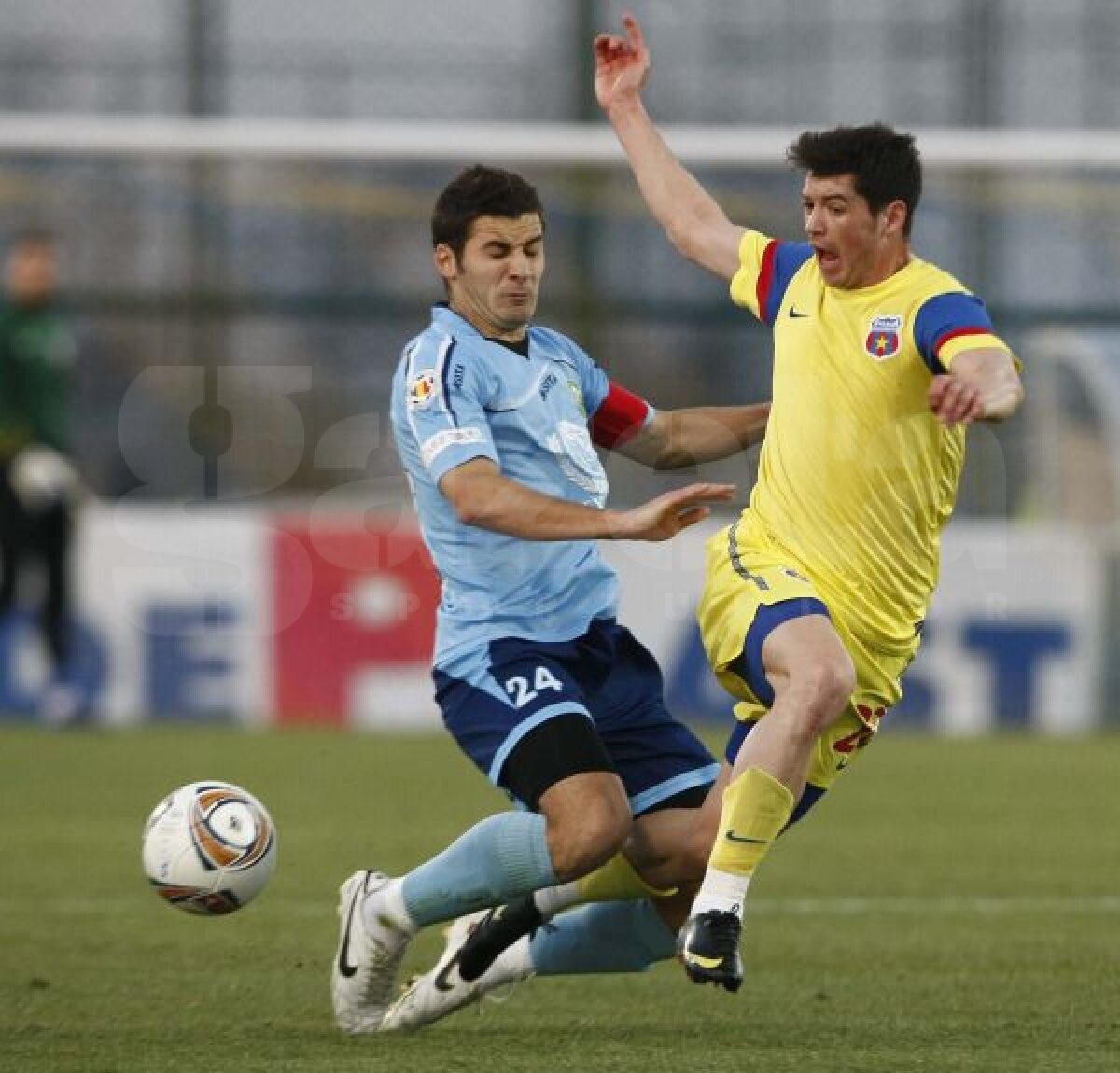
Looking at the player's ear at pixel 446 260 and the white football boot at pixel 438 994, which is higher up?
the player's ear at pixel 446 260

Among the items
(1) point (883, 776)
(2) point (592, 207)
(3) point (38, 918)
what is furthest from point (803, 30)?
(3) point (38, 918)

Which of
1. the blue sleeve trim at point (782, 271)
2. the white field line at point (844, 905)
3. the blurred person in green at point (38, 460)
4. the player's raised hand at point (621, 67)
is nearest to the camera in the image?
the blue sleeve trim at point (782, 271)

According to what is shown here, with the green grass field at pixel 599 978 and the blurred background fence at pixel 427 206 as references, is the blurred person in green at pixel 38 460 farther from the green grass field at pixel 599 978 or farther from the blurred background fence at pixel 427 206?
the green grass field at pixel 599 978

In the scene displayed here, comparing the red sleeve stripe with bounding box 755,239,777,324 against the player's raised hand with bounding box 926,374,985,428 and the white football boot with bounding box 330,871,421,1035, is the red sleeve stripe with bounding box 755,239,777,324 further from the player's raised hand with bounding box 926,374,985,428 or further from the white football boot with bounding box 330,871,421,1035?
the white football boot with bounding box 330,871,421,1035

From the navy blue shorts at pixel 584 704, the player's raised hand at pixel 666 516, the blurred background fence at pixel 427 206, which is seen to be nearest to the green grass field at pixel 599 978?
the navy blue shorts at pixel 584 704

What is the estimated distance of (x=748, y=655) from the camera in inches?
229

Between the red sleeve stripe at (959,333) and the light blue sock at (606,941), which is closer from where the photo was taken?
the red sleeve stripe at (959,333)

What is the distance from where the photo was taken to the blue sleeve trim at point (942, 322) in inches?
220

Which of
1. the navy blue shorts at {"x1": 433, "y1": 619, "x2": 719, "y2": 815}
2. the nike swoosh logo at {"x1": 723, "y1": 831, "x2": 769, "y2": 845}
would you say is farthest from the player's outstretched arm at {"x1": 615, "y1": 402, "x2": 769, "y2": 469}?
the nike swoosh logo at {"x1": 723, "y1": 831, "x2": 769, "y2": 845}

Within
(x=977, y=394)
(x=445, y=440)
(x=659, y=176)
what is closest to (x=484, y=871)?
(x=445, y=440)

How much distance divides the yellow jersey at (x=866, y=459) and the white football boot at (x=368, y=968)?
1.23 metres

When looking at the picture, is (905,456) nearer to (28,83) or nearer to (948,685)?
(948,685)

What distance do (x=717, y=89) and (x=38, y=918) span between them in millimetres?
8083

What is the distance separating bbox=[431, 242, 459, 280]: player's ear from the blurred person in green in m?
7.73
